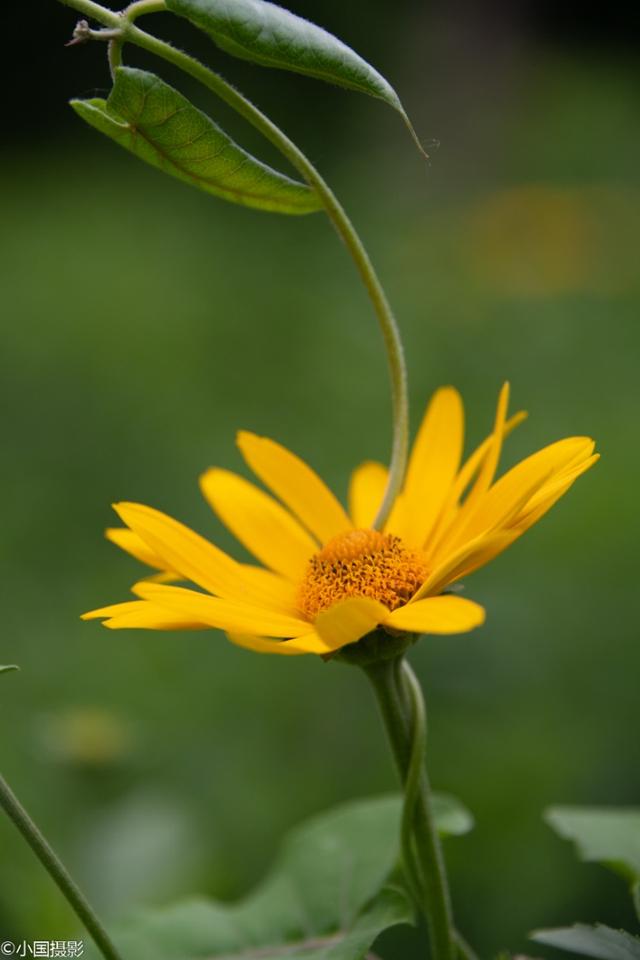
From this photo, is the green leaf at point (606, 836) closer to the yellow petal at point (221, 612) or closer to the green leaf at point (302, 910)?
the green leaf at point (302, 910)

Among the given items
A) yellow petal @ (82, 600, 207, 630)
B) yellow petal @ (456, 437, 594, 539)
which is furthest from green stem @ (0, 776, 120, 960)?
yellow petal @ (456, 437, 594, 539)

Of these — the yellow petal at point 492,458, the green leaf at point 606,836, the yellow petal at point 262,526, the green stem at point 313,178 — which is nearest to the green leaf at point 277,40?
the green stem at point 313,178

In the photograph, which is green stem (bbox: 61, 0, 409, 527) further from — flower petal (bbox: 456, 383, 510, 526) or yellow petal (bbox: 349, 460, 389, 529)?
yellow petal (bbox: 349, 460, 389, 529)

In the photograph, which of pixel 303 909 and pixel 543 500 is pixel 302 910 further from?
pixel 543 500

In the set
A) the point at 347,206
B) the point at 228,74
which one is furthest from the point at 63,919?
the point at 228,74

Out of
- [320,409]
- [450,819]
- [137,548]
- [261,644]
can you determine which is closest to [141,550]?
[137,548]

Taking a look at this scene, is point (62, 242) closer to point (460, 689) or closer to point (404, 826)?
point (460, 689)
